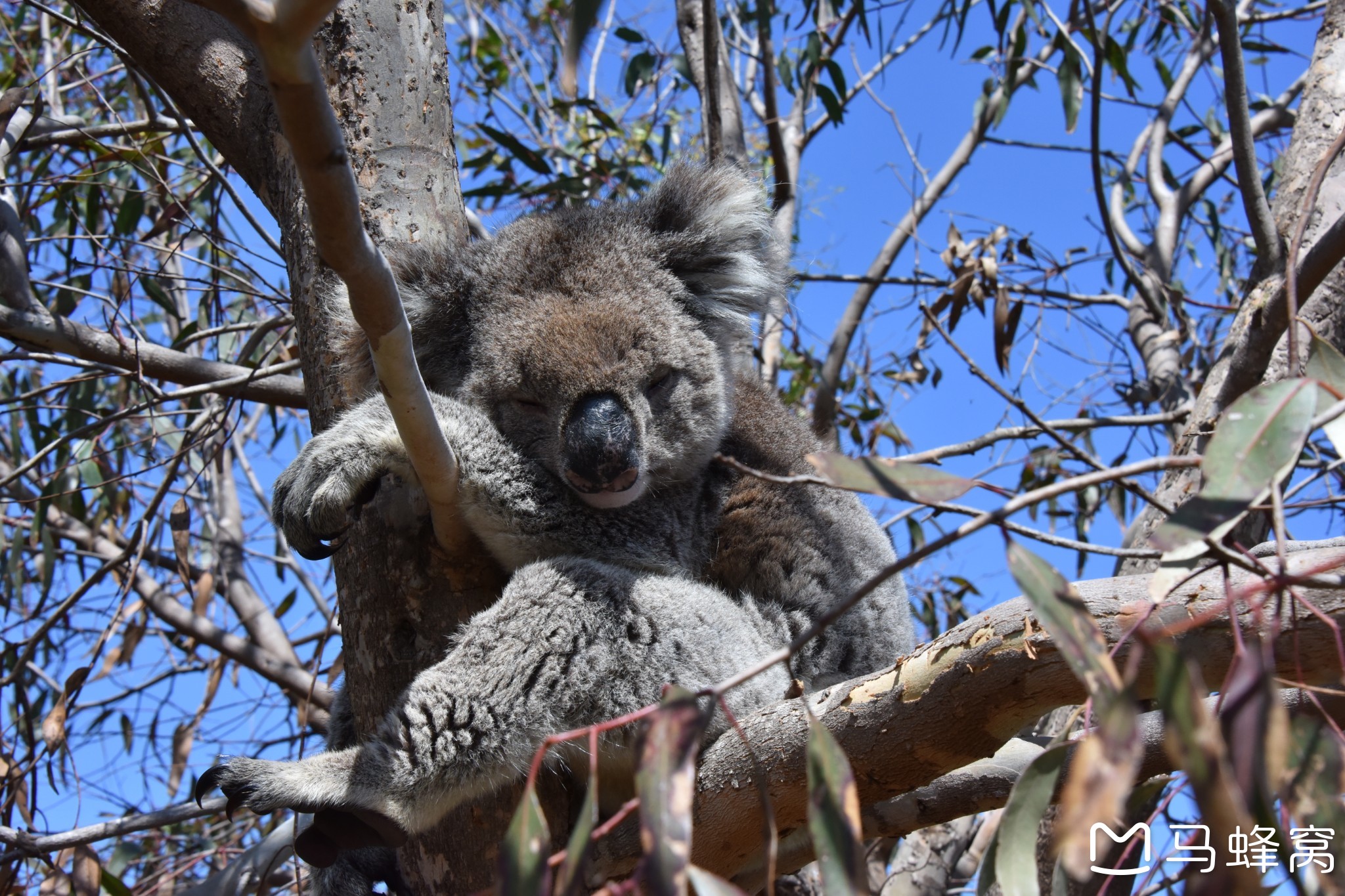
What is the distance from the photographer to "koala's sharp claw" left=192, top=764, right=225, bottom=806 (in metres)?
1.81

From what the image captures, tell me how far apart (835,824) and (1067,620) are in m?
0.29

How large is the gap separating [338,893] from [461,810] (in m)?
0.56

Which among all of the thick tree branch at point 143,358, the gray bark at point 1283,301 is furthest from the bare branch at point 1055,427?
the thick tree branch at point 143,358

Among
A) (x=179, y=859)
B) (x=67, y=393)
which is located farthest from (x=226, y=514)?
(x=179, y=859)

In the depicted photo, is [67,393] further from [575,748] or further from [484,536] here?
[575,748]

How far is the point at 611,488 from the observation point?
214 cm

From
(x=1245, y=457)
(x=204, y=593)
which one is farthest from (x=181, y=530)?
(x=1245, y=457)

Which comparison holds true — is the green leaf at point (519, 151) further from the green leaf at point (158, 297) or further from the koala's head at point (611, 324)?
the koala's head at point (611, 324)

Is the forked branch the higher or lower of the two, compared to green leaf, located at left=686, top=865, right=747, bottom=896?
higher

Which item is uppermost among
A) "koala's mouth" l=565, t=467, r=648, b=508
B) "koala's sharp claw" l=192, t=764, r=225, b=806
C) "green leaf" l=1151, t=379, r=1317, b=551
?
"koala's mouth" l=565, t=467, r=648, b=508

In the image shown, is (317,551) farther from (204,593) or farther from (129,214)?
(129,214)

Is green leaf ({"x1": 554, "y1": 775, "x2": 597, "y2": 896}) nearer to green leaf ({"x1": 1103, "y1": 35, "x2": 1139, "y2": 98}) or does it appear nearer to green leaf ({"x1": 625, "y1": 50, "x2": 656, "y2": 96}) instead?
green leaf ({"x1": 1103, "y1": 35, "x2": 1139, "y2": 98})

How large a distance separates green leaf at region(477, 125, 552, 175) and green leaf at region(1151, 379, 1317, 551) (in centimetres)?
366

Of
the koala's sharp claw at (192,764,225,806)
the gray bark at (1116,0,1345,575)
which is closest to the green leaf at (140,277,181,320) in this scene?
the koala's sharp claw at (192,764,225,806)
